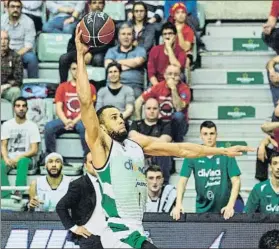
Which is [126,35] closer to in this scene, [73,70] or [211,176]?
[73,70]

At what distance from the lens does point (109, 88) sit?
13055 mm

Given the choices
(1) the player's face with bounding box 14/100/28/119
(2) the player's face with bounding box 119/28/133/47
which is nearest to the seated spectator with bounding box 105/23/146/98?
(2) the player's face with bounding box 119/28/133/47

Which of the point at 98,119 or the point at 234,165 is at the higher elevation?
the point at 98,119

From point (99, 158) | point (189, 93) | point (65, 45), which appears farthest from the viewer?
point (65, 45)

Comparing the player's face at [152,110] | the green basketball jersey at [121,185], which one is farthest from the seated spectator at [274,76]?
the green basketball jersey at [121,185]

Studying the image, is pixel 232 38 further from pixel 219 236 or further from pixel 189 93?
pixel 219 236

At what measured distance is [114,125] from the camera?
8102 millimetres

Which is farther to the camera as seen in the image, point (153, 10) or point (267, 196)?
point (153, 10)

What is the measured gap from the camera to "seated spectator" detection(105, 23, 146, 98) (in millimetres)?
13523

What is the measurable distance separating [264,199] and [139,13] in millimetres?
4075

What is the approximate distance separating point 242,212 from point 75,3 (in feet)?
17.1

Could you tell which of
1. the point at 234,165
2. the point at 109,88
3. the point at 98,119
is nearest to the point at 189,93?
the point at 109,88

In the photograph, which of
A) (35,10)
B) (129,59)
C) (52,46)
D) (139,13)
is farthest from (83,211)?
(35,10)

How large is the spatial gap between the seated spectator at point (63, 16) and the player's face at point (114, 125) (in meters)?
6.47
